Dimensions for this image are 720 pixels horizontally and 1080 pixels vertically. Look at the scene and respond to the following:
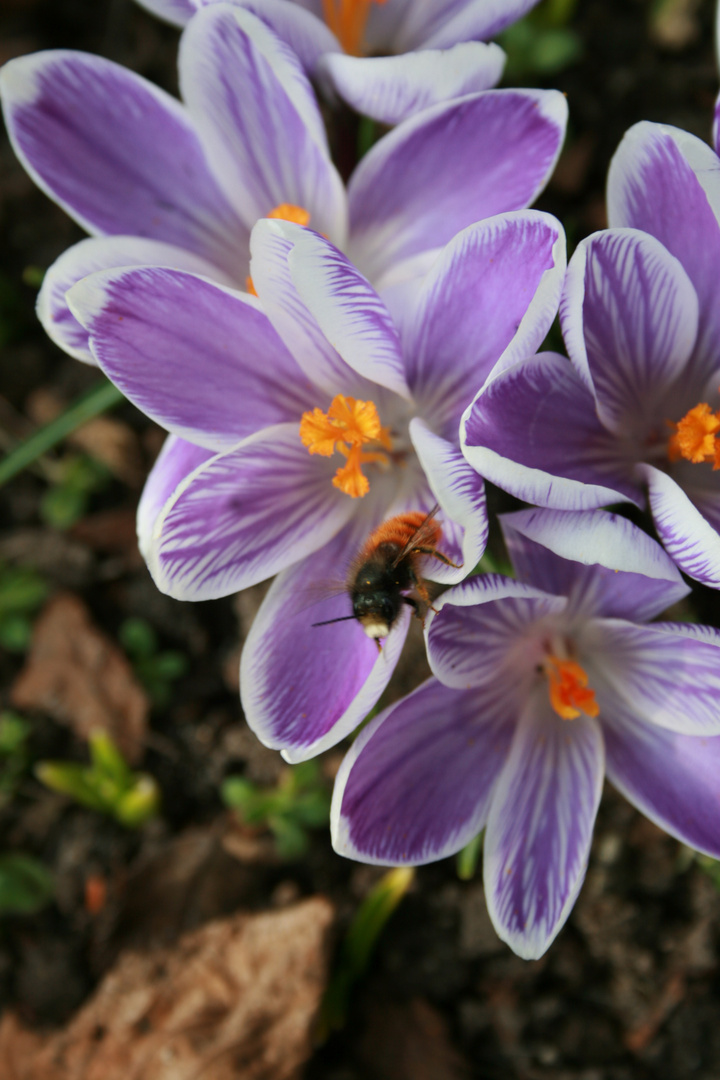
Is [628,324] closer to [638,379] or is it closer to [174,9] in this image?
[638,379]

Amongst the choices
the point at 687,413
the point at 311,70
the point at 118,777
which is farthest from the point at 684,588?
the point at 118,777

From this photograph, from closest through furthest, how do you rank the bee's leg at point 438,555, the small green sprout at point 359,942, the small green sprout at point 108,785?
the bee's leg at point 438,555 → the small green sprout at point 359,942 → the small green sprout at point 108,785

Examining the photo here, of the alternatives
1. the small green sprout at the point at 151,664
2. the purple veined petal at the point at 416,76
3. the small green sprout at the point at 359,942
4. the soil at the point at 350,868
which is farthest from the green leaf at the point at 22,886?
the purple veined petal at the point at 416,76

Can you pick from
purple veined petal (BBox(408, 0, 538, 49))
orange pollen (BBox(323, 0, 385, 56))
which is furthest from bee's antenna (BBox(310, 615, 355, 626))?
orange pollen (BBox(323, 0, 385, 56))

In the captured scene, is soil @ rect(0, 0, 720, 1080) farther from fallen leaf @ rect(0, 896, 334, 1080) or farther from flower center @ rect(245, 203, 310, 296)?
flower center @ rect(245, 203, 310, 296)

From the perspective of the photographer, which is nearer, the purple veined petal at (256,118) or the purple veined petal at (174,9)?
the purple veined petal at (256,118)

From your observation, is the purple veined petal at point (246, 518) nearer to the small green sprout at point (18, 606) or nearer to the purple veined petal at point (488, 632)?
the purple veined petal at point (488, 632)
